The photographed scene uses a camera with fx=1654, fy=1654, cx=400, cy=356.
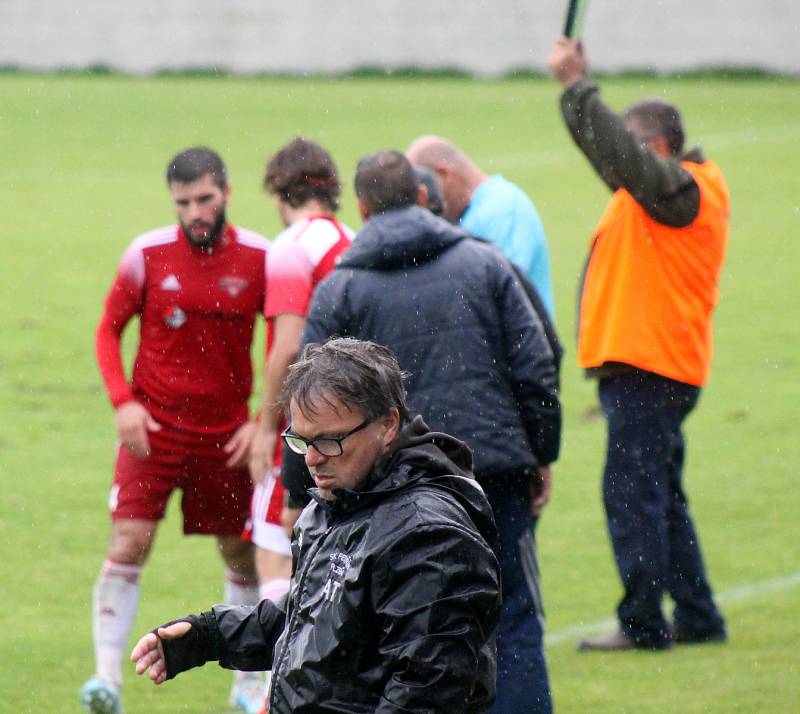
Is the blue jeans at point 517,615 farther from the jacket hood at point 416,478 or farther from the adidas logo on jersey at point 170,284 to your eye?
the jacket hood at point 416,478

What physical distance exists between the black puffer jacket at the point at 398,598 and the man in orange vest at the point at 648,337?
128 inches

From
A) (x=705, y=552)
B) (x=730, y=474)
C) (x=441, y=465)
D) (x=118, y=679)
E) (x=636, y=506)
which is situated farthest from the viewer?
(x=730, y=474)

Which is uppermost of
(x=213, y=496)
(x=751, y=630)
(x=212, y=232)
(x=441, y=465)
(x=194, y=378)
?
(x=441, y=465)

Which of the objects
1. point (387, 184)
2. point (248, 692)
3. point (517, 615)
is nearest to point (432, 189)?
point (387, 184)

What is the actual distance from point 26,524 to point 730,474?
4.52 m

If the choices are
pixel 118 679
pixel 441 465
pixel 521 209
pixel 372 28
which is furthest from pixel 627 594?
pixel 372 28

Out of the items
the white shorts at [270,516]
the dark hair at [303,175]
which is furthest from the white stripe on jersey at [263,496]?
the dark hair at [303,175]

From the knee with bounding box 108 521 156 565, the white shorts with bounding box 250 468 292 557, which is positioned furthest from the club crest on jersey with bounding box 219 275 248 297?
the knee with bounding box 108 521 156 565

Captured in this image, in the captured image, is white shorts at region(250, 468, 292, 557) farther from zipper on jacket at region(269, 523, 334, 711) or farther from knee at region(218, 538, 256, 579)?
zipper on jacket at region(269, 523, 334, 711)

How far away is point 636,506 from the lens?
6754mm

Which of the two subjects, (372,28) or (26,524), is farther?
(372,28)

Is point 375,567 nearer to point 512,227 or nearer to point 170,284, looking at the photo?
point 170,284

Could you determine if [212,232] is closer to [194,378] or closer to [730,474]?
[194,378]

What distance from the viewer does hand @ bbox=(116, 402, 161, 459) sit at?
624 cm
